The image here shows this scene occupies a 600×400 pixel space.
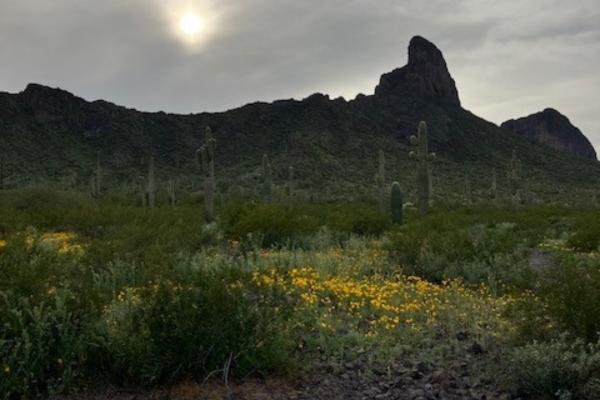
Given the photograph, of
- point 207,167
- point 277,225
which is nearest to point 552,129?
point 207,167

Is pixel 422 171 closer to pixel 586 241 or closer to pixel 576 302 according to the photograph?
pixel 586 241

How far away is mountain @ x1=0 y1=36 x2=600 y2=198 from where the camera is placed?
6319 centimetres

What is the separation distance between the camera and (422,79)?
117m

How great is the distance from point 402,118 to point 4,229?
8863cm

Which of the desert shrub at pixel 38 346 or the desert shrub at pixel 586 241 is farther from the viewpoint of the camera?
the desert shrub at pixel 586 241

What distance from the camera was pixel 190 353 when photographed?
15.6 feet

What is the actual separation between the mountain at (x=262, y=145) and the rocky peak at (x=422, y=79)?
59.0 feet

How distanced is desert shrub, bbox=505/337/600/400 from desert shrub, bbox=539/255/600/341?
0.54 metres

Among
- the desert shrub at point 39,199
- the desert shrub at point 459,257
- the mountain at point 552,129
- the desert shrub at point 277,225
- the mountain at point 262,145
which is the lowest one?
the desert shrub at point 459,257

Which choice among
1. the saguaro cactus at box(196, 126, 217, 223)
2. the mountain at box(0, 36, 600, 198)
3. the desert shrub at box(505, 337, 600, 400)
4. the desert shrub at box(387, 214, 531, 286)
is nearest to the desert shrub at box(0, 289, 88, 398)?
the desert shrub at box(505, 337, 600, 400)

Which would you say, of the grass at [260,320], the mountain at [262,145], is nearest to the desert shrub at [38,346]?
the grass at [260,320]

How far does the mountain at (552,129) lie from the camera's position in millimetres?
170750

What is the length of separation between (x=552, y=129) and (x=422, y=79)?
74131 millimetres

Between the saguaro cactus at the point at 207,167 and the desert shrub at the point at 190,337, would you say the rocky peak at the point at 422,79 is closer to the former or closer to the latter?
the saguaro cactus at the point at 207,167
